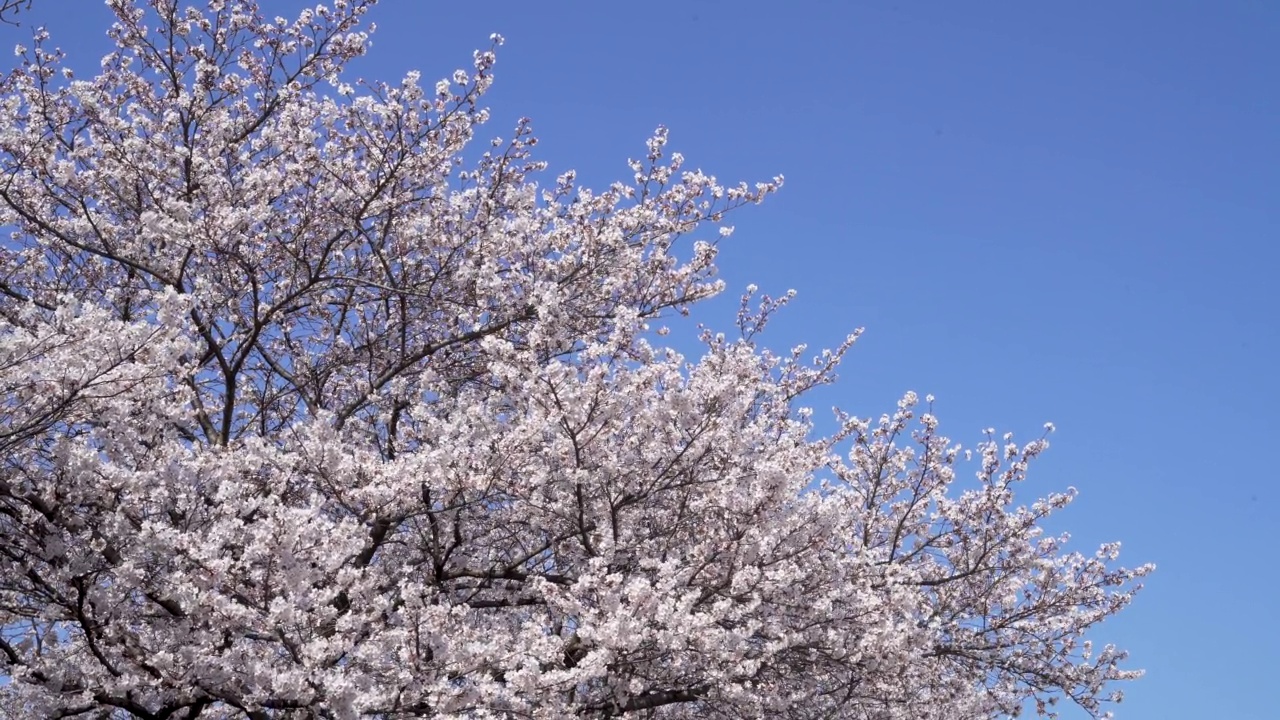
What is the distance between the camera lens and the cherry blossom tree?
26.2ft

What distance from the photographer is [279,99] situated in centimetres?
1208

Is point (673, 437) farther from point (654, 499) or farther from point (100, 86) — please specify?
point (100, 86)

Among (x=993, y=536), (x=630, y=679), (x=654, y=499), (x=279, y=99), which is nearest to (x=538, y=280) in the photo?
(x=654, y=499)

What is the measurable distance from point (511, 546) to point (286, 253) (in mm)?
3972

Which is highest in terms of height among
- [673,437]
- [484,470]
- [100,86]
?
[100,86]

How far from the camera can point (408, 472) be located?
9234 mm

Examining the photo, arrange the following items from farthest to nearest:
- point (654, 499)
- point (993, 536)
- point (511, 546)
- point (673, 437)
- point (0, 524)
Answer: point (993, 536), point (511, 546), point (654, 499), point (673, 437), point (0, 524)

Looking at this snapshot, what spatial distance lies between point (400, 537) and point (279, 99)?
4.99 metres

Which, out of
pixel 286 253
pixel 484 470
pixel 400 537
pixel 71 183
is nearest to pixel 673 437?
pixel 484 470

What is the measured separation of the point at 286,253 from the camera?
1179 centimetres

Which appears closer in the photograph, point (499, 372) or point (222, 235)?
point (499, 372)

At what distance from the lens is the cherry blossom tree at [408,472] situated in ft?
26.2

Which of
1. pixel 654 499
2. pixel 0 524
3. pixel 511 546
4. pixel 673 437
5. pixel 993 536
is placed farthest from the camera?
pixel 993 536

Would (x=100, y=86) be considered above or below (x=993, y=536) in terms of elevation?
above
